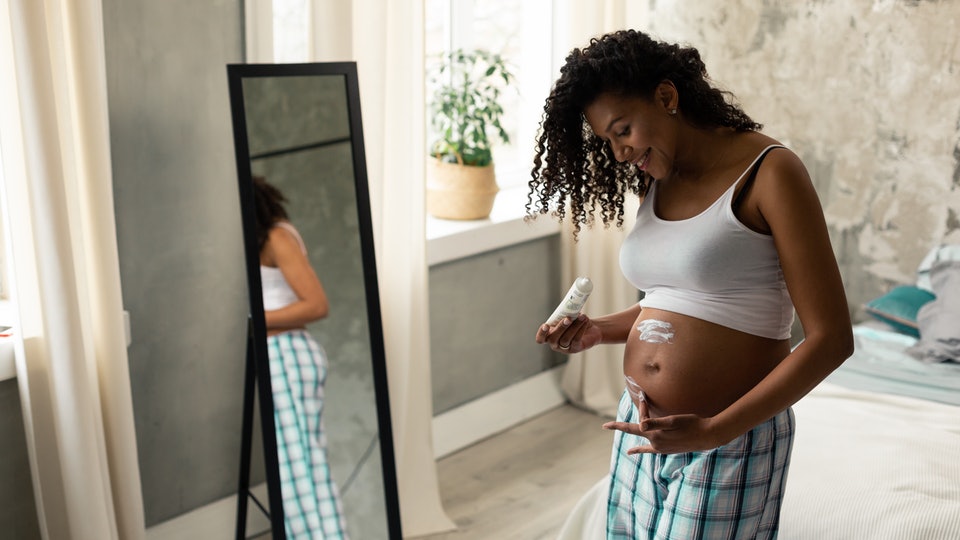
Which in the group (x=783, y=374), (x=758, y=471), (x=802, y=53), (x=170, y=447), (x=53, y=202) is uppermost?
(x=802, y=53)

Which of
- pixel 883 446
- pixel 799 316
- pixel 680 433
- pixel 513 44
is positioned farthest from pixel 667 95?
pixel 513 44

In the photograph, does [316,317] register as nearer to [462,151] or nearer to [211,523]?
[211,523]

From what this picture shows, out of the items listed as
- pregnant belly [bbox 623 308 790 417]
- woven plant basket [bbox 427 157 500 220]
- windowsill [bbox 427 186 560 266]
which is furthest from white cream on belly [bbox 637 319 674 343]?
woven plant basket [bbox 427 157 500 220]

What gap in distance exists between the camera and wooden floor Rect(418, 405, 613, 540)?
9.22 ft

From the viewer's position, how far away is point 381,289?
106 inches

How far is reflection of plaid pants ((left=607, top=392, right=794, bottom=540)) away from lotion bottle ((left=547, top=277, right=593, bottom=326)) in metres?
0.26

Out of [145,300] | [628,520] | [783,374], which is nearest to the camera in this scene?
[783,374]

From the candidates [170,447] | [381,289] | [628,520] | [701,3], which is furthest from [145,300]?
[701,3]

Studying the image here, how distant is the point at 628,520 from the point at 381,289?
4.27ft

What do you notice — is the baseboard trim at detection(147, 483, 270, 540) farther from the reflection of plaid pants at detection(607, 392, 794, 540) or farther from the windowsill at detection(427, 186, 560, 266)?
the reflection of plaid pants at detection(607, 392, 794, 540)

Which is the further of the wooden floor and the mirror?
the wooden floor

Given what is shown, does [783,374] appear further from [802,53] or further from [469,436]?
[802,53]

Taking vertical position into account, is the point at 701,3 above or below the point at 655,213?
above

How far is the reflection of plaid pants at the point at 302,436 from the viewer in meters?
2.22
